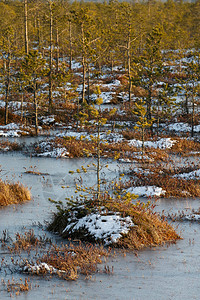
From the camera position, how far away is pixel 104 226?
848 centimetres

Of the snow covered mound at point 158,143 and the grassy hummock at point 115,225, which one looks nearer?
the grassy hummock at point 115,225

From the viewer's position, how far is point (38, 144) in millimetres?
22234

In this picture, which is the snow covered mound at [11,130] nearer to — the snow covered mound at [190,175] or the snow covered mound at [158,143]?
the snow covered mound at [158,143]

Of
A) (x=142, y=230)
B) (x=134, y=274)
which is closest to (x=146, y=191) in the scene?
(x=142, y=230)

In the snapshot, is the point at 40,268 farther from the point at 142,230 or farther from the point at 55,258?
the point at 142,230

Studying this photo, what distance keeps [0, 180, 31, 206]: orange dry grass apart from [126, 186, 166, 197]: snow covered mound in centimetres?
296

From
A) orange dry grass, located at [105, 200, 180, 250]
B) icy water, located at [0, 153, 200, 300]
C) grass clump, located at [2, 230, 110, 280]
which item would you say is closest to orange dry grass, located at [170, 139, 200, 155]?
icy water, located at [0, 153, 200, 300]

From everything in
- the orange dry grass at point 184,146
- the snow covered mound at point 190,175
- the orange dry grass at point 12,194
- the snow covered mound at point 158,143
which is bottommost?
the orange dry grass at point 184,146

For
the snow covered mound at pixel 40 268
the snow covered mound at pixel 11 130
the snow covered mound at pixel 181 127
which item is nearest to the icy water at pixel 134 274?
the snow covered mound at pixel 40 268

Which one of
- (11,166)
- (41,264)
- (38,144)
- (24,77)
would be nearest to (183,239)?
(41,264)

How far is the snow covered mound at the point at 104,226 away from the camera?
27.2ft

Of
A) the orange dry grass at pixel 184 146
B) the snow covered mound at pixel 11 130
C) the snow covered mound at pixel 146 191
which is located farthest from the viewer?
the snow covered mound at pixel 11 130

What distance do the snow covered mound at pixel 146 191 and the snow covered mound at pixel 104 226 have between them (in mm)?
4164

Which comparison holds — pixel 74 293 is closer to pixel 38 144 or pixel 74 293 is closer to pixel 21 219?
pixel 21 219
